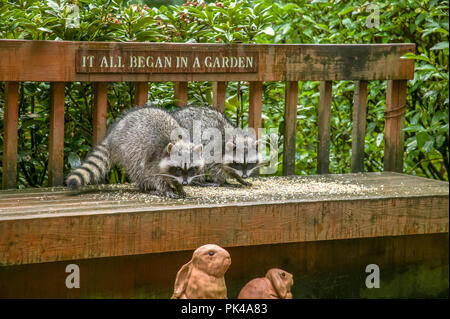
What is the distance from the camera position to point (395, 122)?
4570mm

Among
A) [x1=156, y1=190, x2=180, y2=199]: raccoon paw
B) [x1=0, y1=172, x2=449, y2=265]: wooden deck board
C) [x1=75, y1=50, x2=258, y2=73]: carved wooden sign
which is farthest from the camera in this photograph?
[x1=75, y1=50, x2=258, y2=73]: carved wooden sign

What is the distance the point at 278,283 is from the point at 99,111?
71.4 inches

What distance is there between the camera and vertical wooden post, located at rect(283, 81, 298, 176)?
4344 millimetres

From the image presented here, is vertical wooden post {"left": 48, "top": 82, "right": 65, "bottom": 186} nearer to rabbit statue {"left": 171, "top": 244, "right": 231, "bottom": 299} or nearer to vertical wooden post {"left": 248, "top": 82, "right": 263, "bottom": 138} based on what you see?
vertical wooden post {"left": 248, "top": 82, "right": 263, "bottom": 138}

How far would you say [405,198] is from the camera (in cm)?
363

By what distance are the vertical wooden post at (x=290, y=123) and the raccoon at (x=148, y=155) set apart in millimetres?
789

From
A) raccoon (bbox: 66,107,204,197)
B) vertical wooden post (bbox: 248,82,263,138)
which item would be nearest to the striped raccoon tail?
raccoon (bbox: 66,107,204,197)

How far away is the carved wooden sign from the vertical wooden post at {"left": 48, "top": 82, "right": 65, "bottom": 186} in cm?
19

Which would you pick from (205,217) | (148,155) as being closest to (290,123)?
(148,155)

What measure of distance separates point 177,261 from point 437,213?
1.40 metres

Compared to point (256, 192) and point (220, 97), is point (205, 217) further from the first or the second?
point (220, 97)

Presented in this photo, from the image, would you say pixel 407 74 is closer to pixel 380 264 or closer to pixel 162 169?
pixel 380 264

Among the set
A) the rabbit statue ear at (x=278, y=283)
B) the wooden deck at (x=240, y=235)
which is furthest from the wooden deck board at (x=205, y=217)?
the rabbit statue ear at (x=278, y=283)
